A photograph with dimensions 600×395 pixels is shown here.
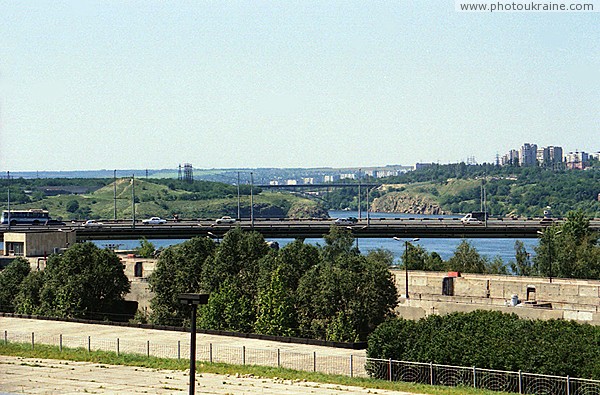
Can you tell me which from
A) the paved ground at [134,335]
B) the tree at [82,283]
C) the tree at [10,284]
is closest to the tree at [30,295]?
the tree at [82,283]

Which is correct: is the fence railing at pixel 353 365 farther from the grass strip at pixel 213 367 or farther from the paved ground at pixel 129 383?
the paved ground at pixel 129 383

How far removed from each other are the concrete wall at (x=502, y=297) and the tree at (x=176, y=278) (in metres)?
13.8

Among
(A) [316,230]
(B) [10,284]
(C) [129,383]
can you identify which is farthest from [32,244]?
(C) [129,383]

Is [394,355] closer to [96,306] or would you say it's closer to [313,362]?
[313,362]

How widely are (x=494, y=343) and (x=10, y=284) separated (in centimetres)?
4632

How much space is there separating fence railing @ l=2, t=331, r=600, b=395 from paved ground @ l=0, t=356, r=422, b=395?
12.1 ft

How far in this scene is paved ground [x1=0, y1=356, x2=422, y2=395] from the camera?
3978 cm

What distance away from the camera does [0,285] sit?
79.4 m

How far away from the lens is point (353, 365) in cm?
4744

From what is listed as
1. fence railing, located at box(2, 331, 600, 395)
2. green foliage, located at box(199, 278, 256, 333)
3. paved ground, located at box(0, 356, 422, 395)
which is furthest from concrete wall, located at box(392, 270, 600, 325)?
paved ground, located at box(0, 356, 422, 395)

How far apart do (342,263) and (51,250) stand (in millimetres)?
40844

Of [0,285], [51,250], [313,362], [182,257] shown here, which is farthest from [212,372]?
[51,250]

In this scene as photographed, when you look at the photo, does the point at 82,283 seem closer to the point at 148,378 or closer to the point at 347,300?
the point at 347,300

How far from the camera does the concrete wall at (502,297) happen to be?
56.6 meters
